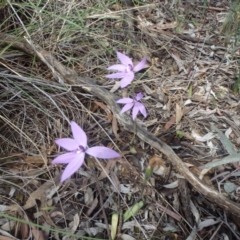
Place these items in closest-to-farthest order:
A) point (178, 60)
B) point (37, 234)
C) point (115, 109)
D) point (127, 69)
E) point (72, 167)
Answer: point (72, 167), point (37, 234), point (127, 69), point (115, 109), point (178, 60)

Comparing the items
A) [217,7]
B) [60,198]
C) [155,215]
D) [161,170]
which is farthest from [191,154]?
[217,7]

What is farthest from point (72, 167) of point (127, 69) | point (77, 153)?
point (127, 69)

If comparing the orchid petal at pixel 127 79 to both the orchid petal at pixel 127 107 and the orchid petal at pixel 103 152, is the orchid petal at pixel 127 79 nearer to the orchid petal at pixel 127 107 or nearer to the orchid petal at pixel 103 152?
the orchid petal at pixel 127 107

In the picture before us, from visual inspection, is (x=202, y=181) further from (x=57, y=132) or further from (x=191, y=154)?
(x=57, y=132)

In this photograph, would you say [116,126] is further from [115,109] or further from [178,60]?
[178,60]

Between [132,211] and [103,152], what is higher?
[103,152]

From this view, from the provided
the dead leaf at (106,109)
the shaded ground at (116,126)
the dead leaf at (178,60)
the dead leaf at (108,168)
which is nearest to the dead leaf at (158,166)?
the shaded ground at (116,126)

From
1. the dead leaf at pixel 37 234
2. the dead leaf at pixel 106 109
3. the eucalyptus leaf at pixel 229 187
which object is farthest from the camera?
the dead leaf at pixel 106 109

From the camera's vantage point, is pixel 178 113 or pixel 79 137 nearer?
pixel 79 137
